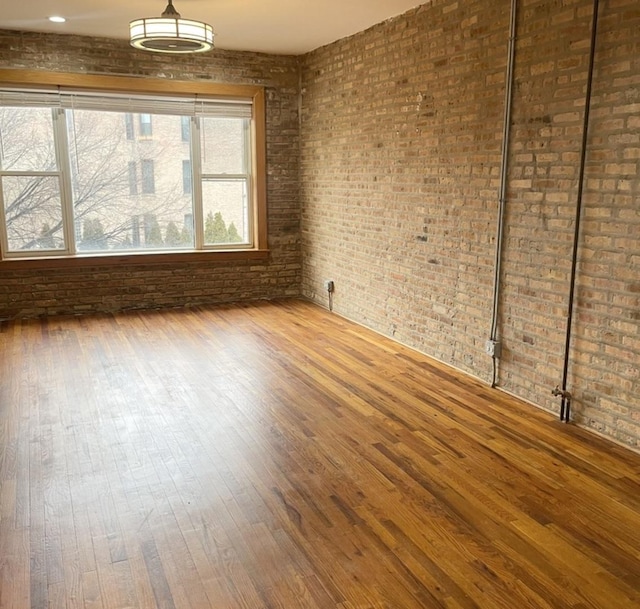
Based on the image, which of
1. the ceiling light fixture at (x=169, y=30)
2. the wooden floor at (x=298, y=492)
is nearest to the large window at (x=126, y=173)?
the wooden floor at (x=298, y=492)

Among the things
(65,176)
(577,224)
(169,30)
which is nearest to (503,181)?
(577,224)

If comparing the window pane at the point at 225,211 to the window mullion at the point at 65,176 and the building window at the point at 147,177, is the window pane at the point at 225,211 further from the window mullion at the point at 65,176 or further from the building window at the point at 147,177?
the window mullion at the point at 65,176

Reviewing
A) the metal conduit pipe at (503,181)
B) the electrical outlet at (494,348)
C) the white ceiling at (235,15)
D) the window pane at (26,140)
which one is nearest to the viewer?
the metal conduit pipe at (503,181)

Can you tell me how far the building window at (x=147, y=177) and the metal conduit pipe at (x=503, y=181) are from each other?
383 centimetres

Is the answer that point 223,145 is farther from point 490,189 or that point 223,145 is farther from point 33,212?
point 490,189

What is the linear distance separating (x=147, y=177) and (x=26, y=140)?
1.16 metres

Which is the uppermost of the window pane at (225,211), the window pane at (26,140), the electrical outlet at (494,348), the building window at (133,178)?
the window pane at (26,140)

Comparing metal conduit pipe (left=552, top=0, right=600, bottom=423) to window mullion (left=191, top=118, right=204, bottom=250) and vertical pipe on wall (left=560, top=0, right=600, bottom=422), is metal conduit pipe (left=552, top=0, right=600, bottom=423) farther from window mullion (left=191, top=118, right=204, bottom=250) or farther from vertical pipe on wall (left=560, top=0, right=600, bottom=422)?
window mullion (left=191, top=118, right=204, bottom=250)

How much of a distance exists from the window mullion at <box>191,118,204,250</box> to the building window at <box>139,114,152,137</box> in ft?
1.45

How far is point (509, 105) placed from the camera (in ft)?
12.3

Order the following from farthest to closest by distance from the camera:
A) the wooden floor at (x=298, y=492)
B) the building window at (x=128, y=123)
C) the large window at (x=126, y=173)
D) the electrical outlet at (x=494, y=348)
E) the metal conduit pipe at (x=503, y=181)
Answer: the building window at (x=128, y=123)
the large window at (x=126, y=173)
the electrical outlet at (x=494, y=348)
the metal conduit pipe at (x=503, y=181)
the wooden floor at (x=298, y=492)

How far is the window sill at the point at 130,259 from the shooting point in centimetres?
584

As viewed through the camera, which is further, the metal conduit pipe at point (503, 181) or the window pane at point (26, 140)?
the window pane at point (26, 140)

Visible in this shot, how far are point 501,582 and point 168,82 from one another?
553 cm
